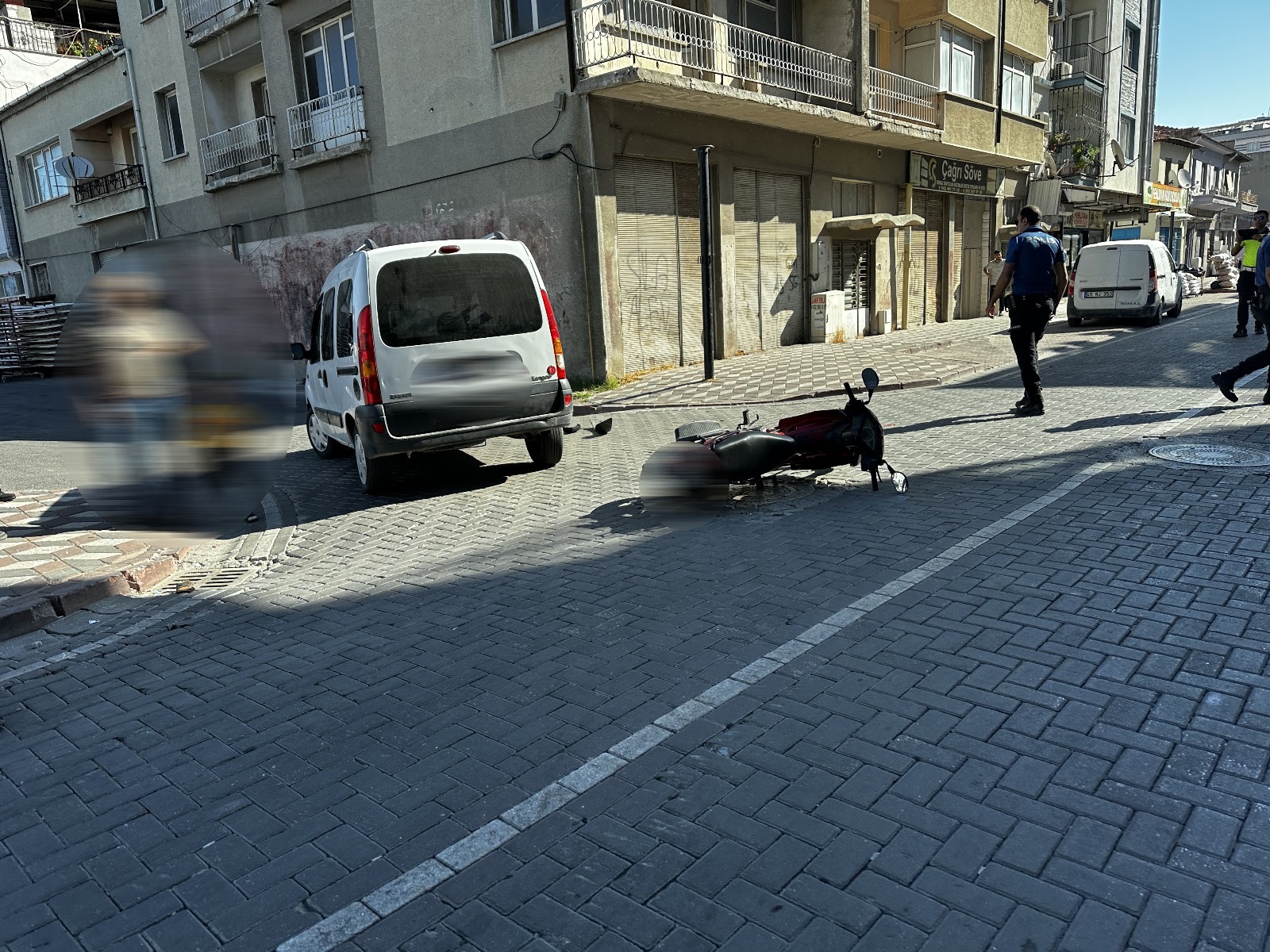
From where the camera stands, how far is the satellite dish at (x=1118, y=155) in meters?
A: 33.9

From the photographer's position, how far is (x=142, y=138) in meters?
24.2

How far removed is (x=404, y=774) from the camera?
3.15m

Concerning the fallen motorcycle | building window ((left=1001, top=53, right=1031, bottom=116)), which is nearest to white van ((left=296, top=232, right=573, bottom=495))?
the fallen motorcycle

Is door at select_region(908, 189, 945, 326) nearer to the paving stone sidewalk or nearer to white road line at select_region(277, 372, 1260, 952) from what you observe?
the paving stone sidewalk

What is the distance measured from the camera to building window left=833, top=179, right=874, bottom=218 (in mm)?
19391

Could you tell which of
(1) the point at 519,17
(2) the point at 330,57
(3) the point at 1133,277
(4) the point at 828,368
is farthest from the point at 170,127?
(3) the point at 1133,277

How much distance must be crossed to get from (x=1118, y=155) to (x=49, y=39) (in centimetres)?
3942

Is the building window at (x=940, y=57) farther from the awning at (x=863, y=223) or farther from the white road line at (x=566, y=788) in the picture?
the white road line at (x=566, y=788)

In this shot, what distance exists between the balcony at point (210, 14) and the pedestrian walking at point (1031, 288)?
1755cm

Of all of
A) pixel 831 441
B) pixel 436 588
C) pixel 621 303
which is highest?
pixel 621 303

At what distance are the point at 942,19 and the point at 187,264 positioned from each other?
2289 centimetres

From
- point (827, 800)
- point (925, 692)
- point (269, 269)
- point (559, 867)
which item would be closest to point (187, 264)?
point (559, 867)

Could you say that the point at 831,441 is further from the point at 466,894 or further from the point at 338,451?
the point at 338,451

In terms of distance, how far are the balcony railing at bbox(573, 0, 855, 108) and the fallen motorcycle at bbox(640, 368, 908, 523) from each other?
805cm
